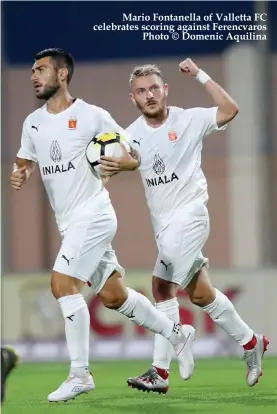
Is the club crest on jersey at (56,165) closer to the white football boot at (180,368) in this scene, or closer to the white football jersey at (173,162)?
the white football jersey at (173,162)

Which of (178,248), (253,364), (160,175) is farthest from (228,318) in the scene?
(160,175)

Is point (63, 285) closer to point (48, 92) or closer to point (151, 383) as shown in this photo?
point (151, 383)

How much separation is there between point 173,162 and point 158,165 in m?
0.09

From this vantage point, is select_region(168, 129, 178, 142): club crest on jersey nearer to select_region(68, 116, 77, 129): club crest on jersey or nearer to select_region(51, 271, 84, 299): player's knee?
select_region(68, 116, 77, 129): club crest on jersey

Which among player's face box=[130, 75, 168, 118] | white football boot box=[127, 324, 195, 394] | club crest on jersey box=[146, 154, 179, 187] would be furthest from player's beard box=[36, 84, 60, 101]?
white football boot box=[127, 324, 195, 394]

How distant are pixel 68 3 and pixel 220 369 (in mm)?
2977

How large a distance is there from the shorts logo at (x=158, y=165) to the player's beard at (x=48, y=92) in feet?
2.33

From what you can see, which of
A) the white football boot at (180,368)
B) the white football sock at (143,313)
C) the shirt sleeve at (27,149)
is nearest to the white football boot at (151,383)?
the white football boot at (180,368)

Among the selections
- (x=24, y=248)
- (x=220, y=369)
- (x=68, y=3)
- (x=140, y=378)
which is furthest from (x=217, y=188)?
(x=140, y=378)

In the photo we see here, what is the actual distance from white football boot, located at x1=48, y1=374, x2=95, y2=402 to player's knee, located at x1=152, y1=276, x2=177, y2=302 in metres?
0.74

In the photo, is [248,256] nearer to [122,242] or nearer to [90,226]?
[122,242]

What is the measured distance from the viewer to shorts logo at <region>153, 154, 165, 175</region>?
6414mm

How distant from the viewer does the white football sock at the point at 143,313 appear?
6160 millimetres

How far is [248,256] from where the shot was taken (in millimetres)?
10344
